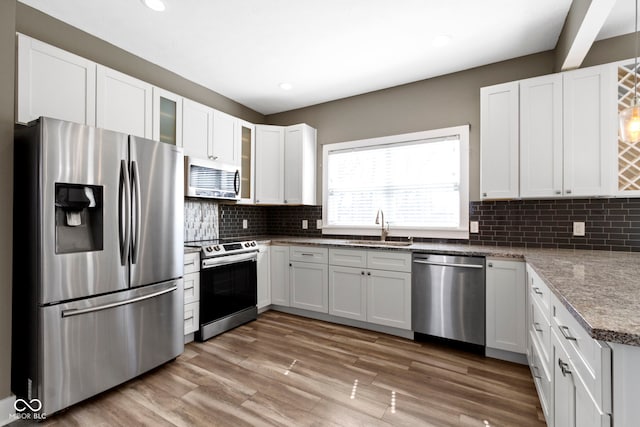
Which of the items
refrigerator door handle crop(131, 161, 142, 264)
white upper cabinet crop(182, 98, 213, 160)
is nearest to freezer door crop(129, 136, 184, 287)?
refrigerator door handle crop(131, 161, 142, 264)

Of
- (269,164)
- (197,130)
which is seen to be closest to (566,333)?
(197,130)

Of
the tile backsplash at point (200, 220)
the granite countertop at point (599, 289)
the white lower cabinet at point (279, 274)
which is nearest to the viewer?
the granite countertop at point (599, 289)

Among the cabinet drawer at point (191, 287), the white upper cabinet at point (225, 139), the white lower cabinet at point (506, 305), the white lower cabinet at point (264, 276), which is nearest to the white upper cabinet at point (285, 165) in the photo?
the white upper cabinet at point (225, 139)

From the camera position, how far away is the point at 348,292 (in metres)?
3.23

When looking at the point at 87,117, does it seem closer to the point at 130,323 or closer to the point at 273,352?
the point at 130,323

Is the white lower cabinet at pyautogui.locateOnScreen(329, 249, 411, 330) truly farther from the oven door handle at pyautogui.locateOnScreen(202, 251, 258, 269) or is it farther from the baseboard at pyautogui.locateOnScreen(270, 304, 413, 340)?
the oven door handle at pyautogui.locateOnScreen(202, 251, 258, 269)

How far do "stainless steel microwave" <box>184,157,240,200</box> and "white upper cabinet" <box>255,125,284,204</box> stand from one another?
1.39ft

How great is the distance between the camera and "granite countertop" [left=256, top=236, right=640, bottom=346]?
32.1 inches

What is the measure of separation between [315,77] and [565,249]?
297 centimetres

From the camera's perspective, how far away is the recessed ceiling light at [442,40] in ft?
8.36

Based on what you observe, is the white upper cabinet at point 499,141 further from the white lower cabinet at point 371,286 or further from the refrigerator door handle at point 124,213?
the refrigerator door handle at point 124,213

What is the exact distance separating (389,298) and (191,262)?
75.8 inches

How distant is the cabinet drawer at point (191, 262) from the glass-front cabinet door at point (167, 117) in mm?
1110

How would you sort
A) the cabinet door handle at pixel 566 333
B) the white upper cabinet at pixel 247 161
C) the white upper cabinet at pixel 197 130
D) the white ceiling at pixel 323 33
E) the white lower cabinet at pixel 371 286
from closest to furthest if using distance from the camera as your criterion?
1. the cabinet door handle at pixel 566 333
2. the white ceiling at pixel 323 33
3. the white lower cabinet at pixel 371 286
4. the white upper cabinet at pixel 197 130
5. the white upper cabinet at pixel 247 161
